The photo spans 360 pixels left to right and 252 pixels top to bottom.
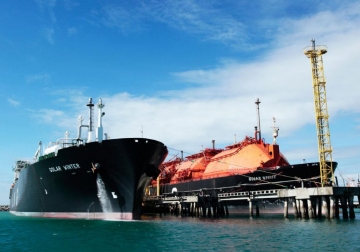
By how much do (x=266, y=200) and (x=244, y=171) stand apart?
13.9 feet

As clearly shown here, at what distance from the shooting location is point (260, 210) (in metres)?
44.7

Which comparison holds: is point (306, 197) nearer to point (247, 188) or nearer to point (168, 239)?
point (247, 188)

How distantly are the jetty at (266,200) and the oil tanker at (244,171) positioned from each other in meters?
1.04

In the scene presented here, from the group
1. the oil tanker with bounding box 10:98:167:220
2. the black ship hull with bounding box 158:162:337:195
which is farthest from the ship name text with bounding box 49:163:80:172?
the black ship hull with bounding box 158:162:337:195

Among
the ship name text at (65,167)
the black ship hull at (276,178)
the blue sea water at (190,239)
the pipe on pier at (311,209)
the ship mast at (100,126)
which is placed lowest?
the blue sea water at (190,239)

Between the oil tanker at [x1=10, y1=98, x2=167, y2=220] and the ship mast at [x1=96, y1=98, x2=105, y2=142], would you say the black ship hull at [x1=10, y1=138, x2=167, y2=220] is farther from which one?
the ship mast at [x1=96, y1=98, x2=105, y2=142]

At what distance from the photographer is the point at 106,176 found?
32.9m

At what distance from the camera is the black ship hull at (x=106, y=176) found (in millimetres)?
32406

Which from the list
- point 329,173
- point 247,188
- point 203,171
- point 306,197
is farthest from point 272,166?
point 203,171

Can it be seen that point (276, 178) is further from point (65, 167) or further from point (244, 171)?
point (65, 167)

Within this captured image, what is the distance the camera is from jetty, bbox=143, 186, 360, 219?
112 feet

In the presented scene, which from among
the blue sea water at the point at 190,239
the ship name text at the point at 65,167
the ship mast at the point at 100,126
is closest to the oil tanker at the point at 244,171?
the blue sea water at the point at 190,239

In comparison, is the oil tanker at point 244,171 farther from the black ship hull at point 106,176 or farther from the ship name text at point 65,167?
the ship name text at point 65,167

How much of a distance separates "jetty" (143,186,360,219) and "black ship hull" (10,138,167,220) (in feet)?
37.3
